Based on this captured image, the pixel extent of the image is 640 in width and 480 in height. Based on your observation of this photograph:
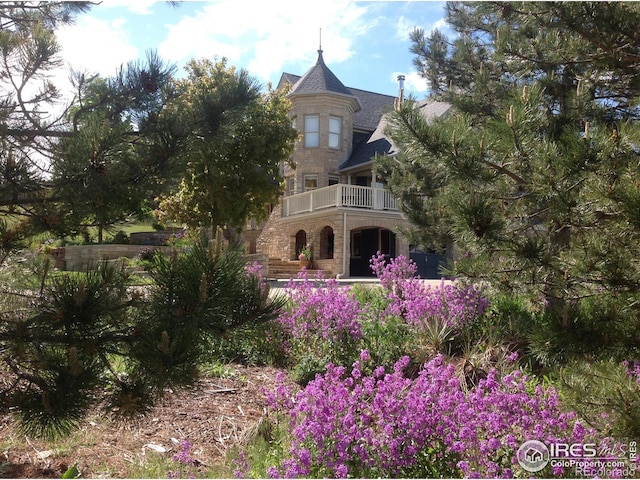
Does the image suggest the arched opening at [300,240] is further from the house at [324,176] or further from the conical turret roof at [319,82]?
the conical turret roof at [319,82]

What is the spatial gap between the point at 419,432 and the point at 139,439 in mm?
2131

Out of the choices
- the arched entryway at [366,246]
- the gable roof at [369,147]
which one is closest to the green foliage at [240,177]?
the gable roof at [369,147]

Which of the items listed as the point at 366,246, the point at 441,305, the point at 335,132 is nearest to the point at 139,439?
the point at 441,305

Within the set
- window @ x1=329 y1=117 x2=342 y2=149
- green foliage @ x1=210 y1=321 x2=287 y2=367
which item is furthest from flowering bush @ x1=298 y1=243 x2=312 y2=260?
green foliage @ x1=210 y1=321 x2=287 y2=367

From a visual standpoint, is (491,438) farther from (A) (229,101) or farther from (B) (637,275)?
(A) (229,101)

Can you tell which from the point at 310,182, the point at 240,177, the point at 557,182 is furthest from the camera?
the point at 310,182

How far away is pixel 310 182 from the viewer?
23.5m

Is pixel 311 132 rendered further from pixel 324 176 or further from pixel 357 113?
pixel 357 113

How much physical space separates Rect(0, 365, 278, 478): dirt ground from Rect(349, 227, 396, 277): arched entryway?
17.6m

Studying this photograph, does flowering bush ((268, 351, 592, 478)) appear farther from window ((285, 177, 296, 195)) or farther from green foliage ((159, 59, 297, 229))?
window ((285, 177, 296, 195))

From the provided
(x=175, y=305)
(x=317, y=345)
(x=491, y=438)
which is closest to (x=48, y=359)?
(x=175, y=305)

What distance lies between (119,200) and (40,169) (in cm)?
38

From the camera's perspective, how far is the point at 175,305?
7.41ft

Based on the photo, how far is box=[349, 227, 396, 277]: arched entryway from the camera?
2197cm
